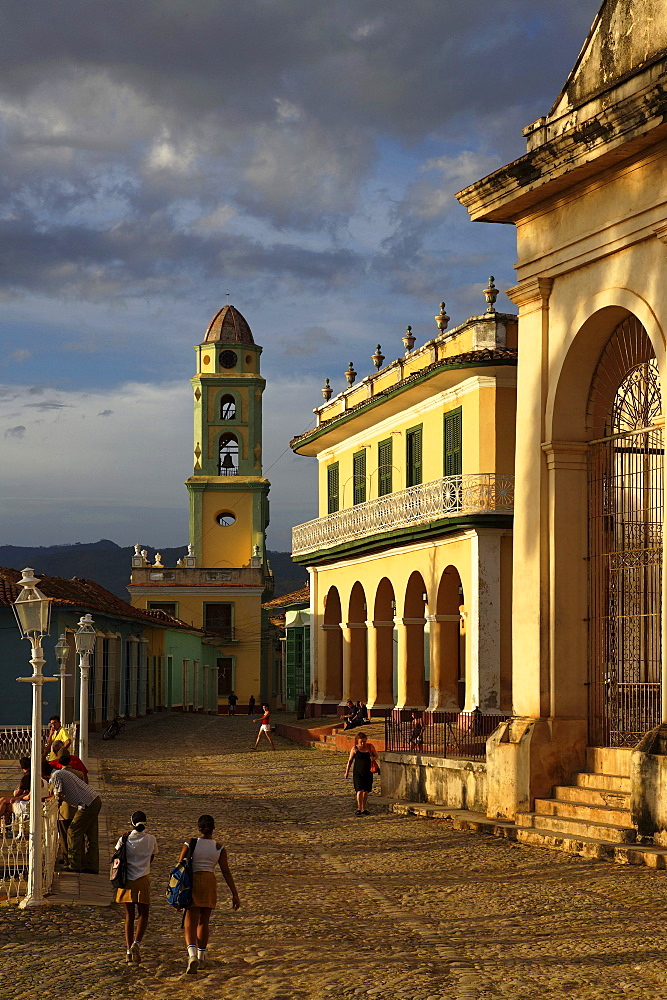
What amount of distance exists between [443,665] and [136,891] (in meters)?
20.7

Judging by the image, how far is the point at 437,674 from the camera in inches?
1151

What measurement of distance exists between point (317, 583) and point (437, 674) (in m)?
9.97

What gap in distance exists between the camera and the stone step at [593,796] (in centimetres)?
1315

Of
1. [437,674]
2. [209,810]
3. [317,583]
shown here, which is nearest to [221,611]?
[317,583]

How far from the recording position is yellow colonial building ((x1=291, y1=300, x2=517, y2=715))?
89.8 feet

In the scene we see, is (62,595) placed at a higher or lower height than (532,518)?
lower

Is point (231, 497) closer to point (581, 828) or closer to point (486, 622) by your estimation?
point (486, 622)

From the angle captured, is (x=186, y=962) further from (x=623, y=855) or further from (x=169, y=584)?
(x=169, y=584)

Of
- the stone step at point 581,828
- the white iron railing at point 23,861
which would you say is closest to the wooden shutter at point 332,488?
the stone step at point 581,828

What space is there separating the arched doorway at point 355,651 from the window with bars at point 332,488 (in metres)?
3.32

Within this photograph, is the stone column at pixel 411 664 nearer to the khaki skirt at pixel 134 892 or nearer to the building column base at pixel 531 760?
the building column base at pixel 531 760

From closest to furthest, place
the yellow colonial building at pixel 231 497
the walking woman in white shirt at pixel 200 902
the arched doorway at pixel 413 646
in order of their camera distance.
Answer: the walking woman in white shirt at pixel 200 902 < the arched doorway at pixel 413 646 < the yellow colonial building at pixel 231 497

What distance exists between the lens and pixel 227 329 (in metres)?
65.7

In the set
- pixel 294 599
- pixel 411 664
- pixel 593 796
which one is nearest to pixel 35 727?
pixel 593 796
